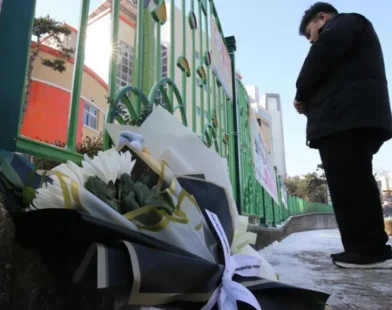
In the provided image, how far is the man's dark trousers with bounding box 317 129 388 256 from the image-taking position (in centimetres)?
163

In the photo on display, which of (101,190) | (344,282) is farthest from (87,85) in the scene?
(344,282)

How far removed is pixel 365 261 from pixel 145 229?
1.51m

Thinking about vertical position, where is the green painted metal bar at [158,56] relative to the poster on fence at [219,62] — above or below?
below

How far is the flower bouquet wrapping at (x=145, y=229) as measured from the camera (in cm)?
39

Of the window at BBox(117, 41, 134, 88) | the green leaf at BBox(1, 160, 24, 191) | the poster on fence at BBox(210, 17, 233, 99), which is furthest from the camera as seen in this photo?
the poster on fence at BBox(210, 17, 233, 99)

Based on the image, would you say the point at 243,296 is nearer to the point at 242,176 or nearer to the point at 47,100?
the point at 47,100

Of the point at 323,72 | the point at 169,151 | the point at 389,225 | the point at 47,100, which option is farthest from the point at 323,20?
the point at 389,225

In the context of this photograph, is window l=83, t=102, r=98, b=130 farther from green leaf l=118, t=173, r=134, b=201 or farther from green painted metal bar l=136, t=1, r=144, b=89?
green leaf l=118, t=173, r=134, b=201

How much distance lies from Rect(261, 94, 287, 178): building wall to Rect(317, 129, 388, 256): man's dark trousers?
102 feet

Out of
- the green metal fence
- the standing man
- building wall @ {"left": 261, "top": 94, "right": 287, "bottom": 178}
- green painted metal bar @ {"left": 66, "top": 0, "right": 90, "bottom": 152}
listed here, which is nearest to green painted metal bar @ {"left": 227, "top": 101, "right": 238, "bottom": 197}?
the green metal fence

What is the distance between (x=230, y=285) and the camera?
0.47m

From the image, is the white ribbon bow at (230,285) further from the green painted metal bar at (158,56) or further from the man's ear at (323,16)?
the man's ear at (323,16)

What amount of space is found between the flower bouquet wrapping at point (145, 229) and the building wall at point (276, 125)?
32.3 meters

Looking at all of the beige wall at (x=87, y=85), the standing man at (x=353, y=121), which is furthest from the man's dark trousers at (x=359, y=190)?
the beige wall at (x=87, y=85)
